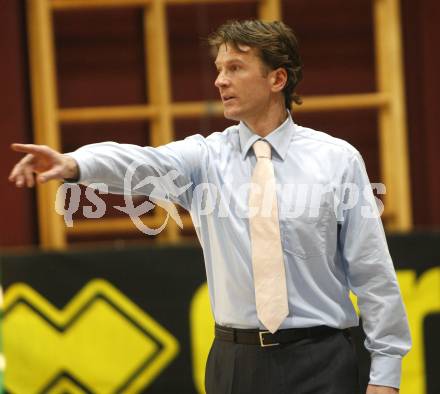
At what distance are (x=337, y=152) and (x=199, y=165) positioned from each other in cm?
39

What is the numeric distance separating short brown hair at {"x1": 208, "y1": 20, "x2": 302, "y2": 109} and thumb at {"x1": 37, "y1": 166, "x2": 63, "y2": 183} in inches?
28.4

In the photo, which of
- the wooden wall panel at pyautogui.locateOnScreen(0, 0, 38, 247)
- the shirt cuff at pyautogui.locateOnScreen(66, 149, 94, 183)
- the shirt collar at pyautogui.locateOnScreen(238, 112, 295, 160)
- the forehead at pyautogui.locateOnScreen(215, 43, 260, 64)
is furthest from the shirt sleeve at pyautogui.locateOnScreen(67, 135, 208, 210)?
the wooden wall panel at pyautogui.locateOnScreen(0, 0, 38, 247)

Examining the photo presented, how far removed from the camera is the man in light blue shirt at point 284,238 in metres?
A: 2.26

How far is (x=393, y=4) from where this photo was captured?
445 centimetres

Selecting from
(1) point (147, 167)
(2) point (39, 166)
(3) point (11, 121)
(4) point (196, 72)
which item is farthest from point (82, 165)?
(4) point (196, 72)

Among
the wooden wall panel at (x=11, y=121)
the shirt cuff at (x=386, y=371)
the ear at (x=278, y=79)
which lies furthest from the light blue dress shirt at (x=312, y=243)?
the wooden wall panel at (x=11, y=121)

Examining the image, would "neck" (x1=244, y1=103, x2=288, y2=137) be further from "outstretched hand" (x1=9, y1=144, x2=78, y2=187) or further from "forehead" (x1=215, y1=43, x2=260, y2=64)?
"outstretched hand" (x1=9, y1=144, x2=78, y2=187)

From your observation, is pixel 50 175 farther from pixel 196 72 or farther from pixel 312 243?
pixel 196 72

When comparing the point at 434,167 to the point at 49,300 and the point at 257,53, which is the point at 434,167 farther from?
the point at 257,53

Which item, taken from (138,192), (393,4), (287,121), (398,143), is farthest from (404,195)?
(138,192)

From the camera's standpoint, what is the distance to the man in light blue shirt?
226cm

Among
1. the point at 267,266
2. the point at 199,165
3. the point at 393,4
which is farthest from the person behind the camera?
the point at 393,4

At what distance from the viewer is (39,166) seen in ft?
6.37

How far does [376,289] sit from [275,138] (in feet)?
1.64
